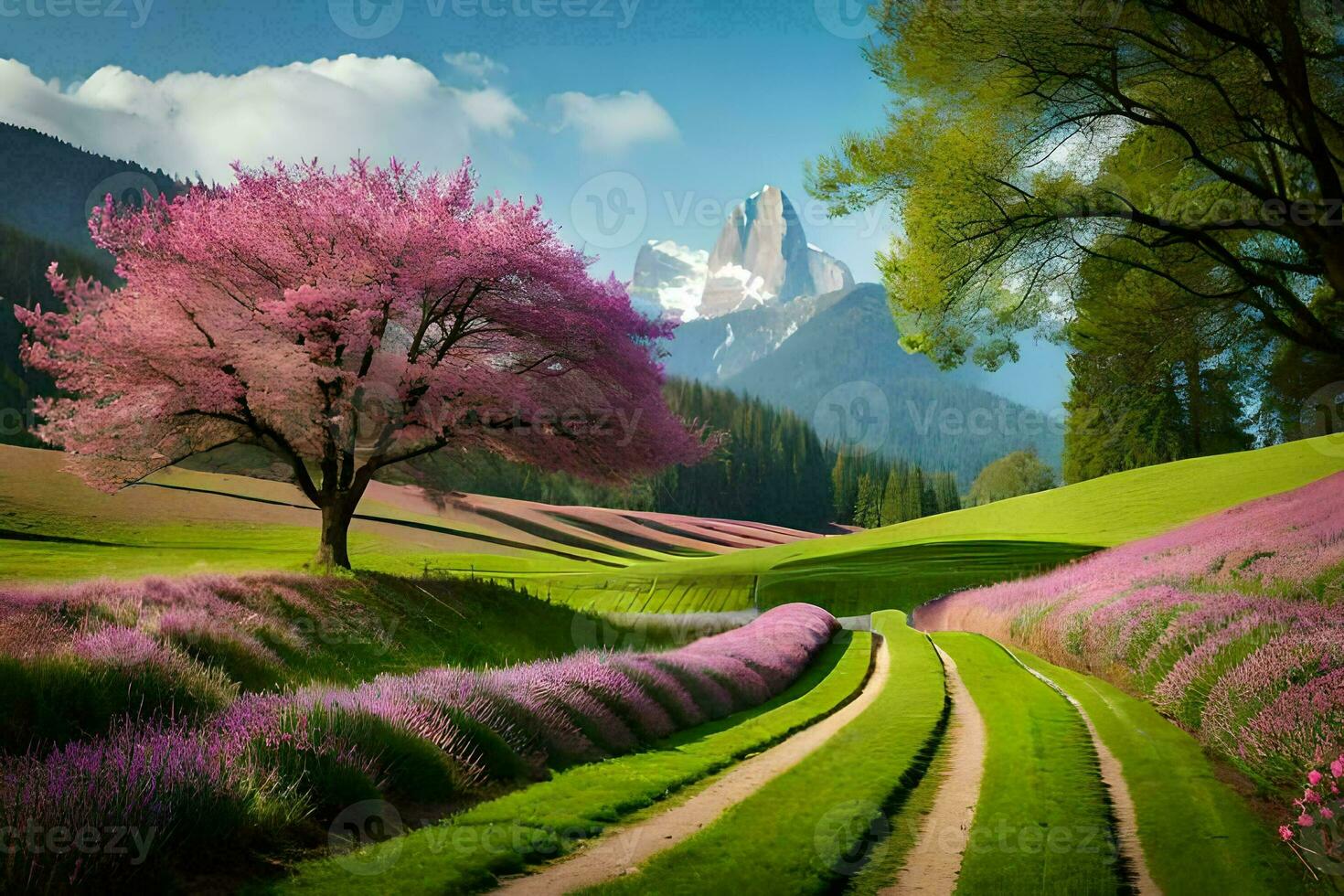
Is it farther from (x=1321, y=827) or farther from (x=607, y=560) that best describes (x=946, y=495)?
(x=1321, y=827)

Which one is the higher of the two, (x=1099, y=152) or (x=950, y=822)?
(x=1099, y=152)

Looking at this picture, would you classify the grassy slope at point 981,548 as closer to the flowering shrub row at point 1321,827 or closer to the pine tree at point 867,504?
the flowering shrub row at point 1321,827

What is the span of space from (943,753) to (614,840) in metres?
4.09

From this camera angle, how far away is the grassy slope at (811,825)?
15.7 feet

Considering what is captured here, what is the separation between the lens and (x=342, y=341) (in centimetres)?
1554

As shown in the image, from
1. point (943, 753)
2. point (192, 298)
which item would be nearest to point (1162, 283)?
point (943, 753)

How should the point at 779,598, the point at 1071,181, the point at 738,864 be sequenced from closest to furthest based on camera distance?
the point at 738,864 → the point at 1071,181 → the point at 779,598

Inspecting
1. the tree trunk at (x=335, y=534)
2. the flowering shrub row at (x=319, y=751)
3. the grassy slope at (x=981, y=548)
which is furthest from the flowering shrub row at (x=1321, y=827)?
the grassy slope at (x=981, y=548)

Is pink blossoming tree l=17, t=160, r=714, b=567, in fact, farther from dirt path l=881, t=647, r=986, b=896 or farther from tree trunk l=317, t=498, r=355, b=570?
dirt path l=881, t=647, r=986, b=896

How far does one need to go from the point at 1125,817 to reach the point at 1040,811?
62 centimetres

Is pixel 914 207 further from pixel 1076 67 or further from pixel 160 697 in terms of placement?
pixel 160 697

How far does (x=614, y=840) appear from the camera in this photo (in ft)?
19.0

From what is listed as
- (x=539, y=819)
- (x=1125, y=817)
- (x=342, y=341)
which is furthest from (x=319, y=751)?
(x=342, y=341)

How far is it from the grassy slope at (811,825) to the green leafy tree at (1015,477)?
88469mm
